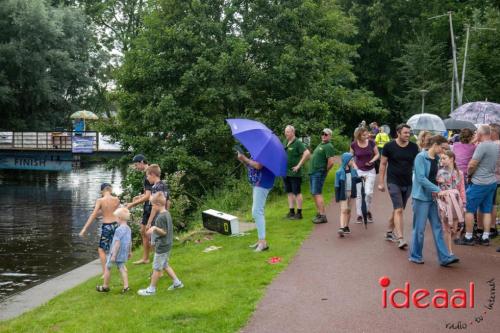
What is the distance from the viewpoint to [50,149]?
121ft

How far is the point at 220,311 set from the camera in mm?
7008

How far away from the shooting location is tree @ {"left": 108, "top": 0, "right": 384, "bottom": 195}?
18.0 metres

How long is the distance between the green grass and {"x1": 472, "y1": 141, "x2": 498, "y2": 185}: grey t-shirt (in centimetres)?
311

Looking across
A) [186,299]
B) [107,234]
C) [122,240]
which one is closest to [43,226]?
[107,234]

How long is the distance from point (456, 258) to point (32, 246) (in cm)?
1255

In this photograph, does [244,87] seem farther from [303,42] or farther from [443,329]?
[443,329]

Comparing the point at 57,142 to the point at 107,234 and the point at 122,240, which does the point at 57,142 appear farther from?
the point at 122,240

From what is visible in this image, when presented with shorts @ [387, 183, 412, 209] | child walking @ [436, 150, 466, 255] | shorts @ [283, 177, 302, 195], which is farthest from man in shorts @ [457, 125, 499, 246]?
shorts @ [283, 177, 302, 195]

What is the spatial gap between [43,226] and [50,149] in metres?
17.1

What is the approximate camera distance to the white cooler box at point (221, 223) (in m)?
11.9

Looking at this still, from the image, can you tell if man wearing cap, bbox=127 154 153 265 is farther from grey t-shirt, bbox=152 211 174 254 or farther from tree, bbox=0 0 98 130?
tree, bbox=0 0 98 130

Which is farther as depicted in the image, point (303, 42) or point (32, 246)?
point (303, 42)

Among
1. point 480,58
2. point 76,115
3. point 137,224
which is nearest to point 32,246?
point 137,224

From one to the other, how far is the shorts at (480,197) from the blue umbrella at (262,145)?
9.73 ft
